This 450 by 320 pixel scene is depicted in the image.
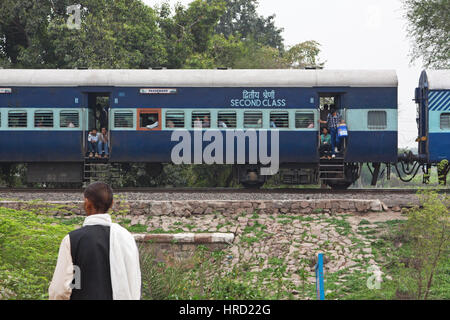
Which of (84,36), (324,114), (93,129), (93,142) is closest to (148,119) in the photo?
(93,142)

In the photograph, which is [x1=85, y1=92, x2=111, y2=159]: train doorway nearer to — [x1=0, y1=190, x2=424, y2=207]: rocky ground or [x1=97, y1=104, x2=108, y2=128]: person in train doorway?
[x1=97, y1=104, x2=108, y2=128]: person in train doorway

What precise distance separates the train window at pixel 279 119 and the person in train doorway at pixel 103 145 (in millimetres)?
5125

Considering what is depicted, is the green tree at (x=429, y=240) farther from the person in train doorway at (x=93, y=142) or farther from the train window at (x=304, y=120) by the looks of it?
the person in train doorway at (x=93, y=142)

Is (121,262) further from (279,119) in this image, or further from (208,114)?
(279,119)

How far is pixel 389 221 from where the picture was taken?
12.7 m

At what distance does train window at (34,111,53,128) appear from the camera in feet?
56.0

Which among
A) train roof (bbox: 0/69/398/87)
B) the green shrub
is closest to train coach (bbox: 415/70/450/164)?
train roof (bbox: 0/69/398/87)

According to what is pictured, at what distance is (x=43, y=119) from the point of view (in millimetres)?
17125

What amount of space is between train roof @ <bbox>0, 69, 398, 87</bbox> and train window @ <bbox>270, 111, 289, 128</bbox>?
0.89 meters

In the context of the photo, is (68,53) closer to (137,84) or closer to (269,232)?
(137,84)

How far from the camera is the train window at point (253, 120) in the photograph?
1661 cm

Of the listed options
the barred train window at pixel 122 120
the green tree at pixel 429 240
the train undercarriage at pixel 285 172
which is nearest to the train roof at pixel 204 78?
the barred train window at pixel 122 120

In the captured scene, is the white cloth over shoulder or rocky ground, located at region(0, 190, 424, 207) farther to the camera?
rocky ground, located at region(0, 190, 424, 207)

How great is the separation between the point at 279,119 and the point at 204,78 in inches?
103
